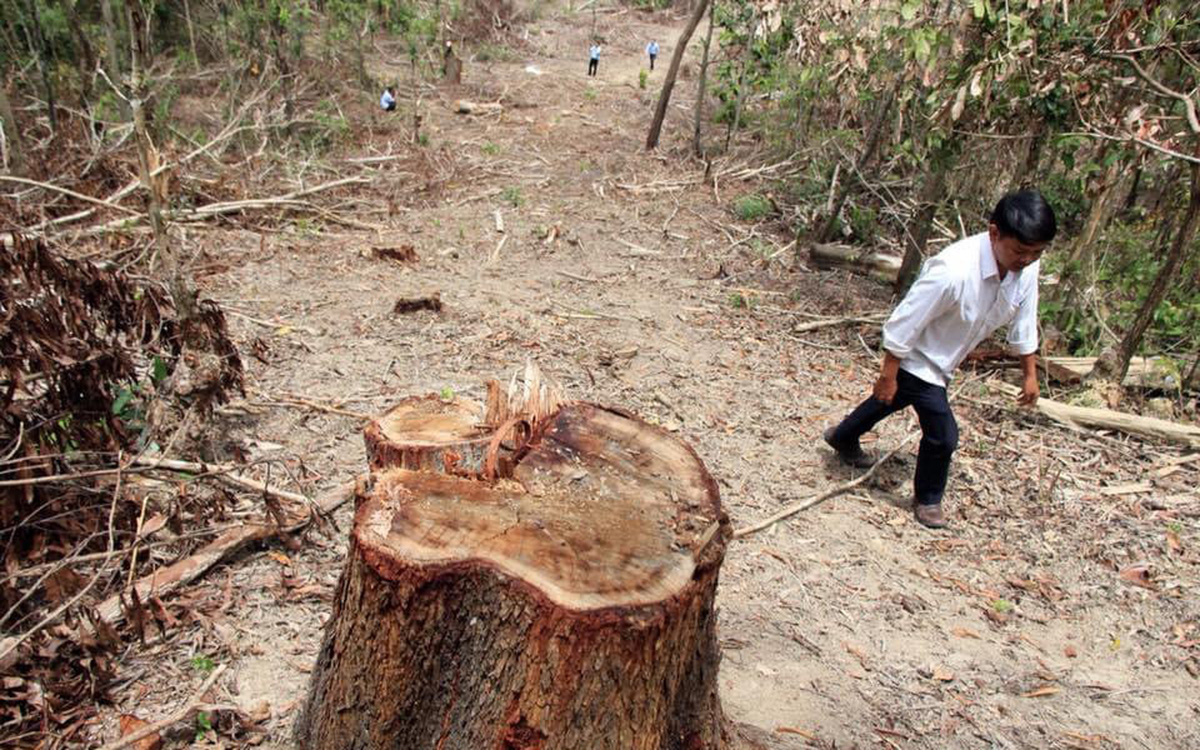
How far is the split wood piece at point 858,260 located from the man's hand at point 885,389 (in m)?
4.14

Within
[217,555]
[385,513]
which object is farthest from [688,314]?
Result: [385,513]

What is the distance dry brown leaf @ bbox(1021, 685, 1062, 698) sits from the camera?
2975 millimetres

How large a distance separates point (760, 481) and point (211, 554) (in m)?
2.98

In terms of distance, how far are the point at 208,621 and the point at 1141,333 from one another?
232 inches

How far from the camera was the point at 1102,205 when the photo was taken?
6.30m

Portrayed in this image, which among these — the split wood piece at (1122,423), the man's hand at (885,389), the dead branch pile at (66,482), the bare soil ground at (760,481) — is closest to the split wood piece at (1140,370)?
the split wood piece at (1122,423)

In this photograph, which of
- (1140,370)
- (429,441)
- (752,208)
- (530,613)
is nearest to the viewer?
(530,613)

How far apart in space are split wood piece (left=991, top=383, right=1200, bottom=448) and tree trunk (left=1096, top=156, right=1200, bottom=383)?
393 mm

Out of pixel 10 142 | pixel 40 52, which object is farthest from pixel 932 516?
pixel 40 52

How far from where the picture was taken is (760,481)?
4.42m

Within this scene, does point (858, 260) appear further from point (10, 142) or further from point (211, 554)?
point (10, 142)

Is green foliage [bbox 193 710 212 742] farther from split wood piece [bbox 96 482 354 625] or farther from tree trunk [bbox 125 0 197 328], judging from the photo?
tree trunk [bbox 125 0 197 328]

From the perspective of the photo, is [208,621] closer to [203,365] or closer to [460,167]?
[203,365]

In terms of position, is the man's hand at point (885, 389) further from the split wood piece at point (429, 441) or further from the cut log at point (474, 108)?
the cut log at point (474, 108)
